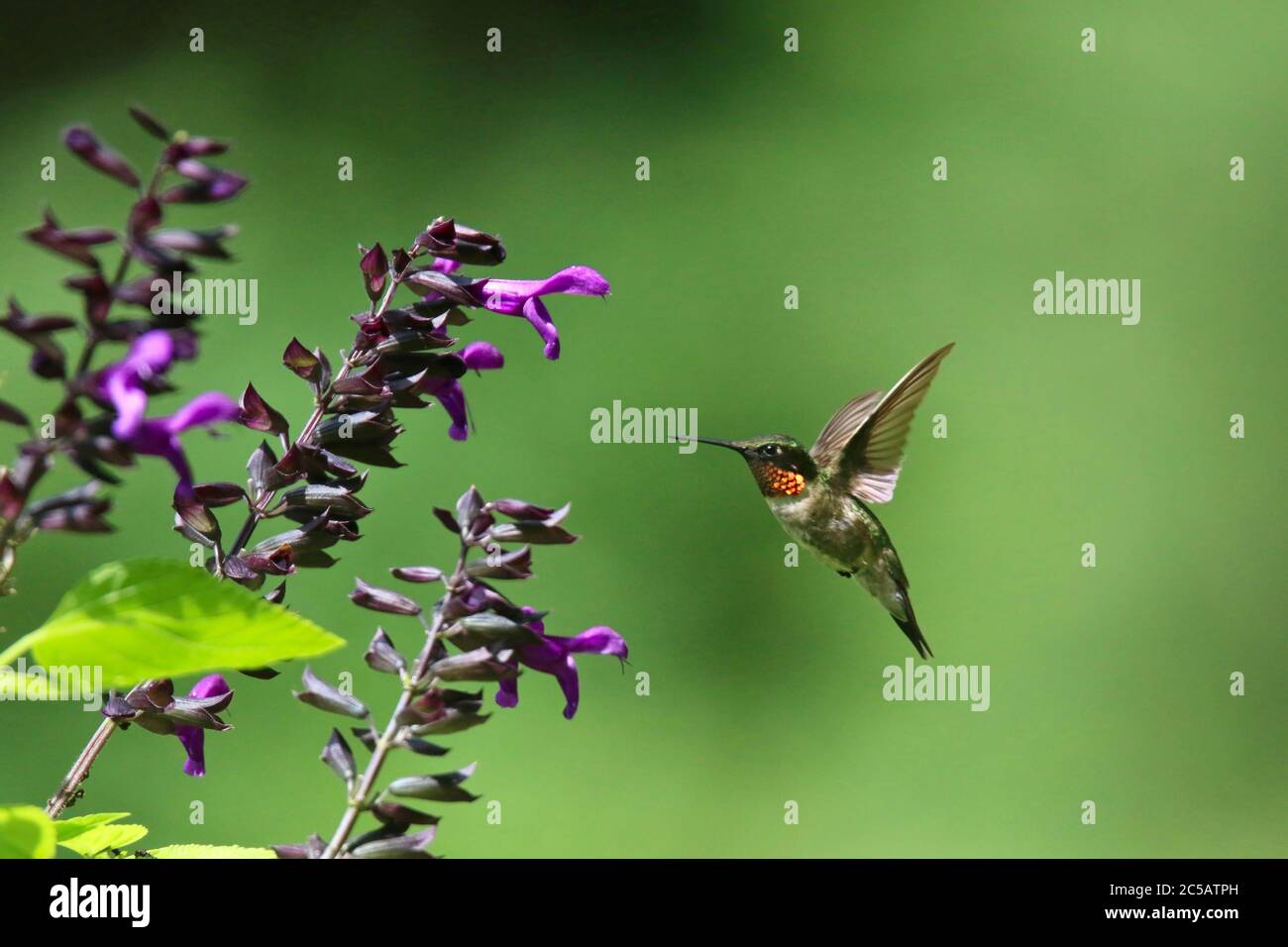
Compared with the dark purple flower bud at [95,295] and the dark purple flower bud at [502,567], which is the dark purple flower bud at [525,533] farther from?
the dark purple flower bud at [95,295]

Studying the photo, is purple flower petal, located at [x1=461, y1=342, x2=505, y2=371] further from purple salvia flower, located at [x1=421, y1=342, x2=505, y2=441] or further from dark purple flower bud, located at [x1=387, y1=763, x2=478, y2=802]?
dark purple flower bud, located at [x1=387, y1=763, x2=478, y2=802]

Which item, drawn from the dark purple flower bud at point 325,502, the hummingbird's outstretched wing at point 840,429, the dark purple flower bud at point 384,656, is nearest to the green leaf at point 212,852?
the dark purple flower bud at point 384,656

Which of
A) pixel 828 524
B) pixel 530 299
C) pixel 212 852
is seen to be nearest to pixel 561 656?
pixel 212 852

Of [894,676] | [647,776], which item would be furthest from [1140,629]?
[647,776]

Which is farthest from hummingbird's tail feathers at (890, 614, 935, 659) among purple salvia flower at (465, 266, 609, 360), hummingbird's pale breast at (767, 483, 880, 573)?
purple salvia flower at (465, 266, 609, 360)

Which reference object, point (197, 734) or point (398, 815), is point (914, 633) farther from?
point (398, 815)

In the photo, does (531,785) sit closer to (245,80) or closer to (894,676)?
(894,676)
